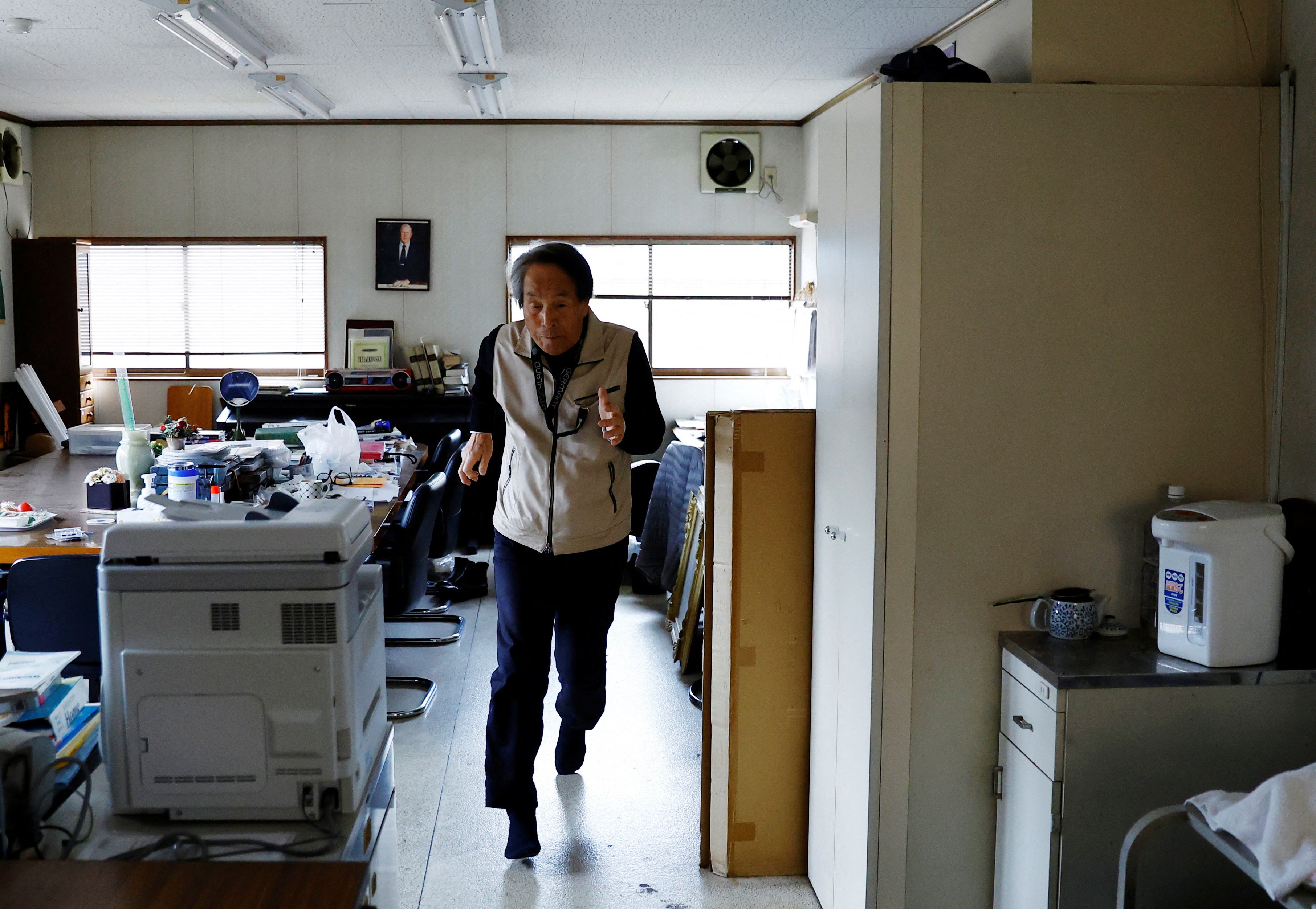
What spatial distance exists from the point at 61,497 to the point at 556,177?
12.9 ft

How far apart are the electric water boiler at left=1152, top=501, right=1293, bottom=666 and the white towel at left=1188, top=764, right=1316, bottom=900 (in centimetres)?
48

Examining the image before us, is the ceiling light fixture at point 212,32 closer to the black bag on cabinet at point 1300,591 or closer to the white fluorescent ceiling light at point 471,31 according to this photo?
the white fluorescent ceiling light at point 471,31

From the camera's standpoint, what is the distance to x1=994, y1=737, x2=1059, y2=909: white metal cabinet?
Answer: 6.55 ft

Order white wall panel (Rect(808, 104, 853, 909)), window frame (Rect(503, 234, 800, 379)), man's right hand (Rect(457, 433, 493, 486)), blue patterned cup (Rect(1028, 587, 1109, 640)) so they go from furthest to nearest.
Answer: window frame (Rect(503, 234, 800, 379))
man's right hand (Rect(457, 433, 493, 486))
white wall panel (Rect(808, 104, 853, 909))
blue patterned cup (Rect(1028, 587, 1109, 640))

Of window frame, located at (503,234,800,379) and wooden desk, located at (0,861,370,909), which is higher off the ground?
window frame, located at (503,234,800,379)

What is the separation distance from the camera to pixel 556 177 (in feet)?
22.8

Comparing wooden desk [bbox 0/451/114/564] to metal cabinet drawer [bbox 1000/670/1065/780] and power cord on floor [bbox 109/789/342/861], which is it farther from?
metal cabinet drawer [bbox 1000/670/1065/780]

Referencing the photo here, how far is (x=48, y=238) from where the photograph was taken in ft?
22.2

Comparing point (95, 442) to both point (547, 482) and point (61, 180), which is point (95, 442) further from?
point (547, 482)

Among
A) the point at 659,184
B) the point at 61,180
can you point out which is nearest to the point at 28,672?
the point at 659,184

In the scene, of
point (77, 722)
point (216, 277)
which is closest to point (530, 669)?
point (77, 722)

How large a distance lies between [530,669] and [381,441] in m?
2.92

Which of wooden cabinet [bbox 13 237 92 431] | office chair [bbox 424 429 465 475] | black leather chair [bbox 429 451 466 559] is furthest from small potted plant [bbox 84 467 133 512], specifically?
wooden cabinet [bbox 13 237 92 431]

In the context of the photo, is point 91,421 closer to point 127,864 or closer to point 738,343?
point 738,343
